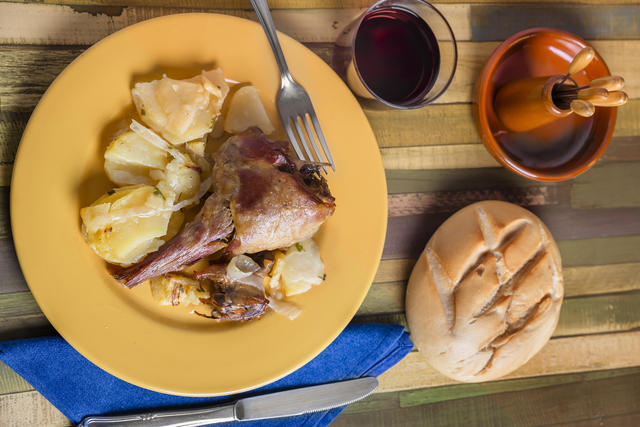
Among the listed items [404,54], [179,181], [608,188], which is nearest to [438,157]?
[404,54]

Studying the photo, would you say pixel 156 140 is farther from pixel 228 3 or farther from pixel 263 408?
pixel 263 408

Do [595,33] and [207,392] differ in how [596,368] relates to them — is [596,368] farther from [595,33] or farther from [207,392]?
[207,392]

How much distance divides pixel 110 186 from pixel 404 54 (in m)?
1.09

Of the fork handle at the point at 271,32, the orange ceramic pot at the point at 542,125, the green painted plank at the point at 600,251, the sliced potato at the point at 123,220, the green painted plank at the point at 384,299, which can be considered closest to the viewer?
the sliced potato at the point at 123,220

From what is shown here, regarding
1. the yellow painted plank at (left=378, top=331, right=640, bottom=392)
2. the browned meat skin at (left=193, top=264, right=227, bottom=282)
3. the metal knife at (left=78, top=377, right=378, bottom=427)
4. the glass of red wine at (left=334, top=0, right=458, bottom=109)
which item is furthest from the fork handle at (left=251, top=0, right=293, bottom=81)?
the yellow painted plank at (left=378, top=331, right=640, bottom=392)

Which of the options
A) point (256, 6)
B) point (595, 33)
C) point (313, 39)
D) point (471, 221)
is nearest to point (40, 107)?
point (256, 6)

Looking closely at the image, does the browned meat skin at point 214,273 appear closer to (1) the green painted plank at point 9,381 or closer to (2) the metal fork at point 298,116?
(2) the metal fork at point 298,116

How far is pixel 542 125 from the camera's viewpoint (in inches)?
73.9

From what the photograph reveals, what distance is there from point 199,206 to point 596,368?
6.12 feet

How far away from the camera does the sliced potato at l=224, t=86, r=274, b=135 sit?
166cm

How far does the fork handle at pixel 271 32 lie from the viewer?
1.60m

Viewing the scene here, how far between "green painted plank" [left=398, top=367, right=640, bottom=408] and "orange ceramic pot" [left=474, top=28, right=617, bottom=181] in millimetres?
916

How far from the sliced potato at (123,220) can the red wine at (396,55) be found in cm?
82

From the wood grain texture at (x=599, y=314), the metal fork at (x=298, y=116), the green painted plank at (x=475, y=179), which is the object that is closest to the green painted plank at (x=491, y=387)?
the wood grain texture at (x=599, y=314)
